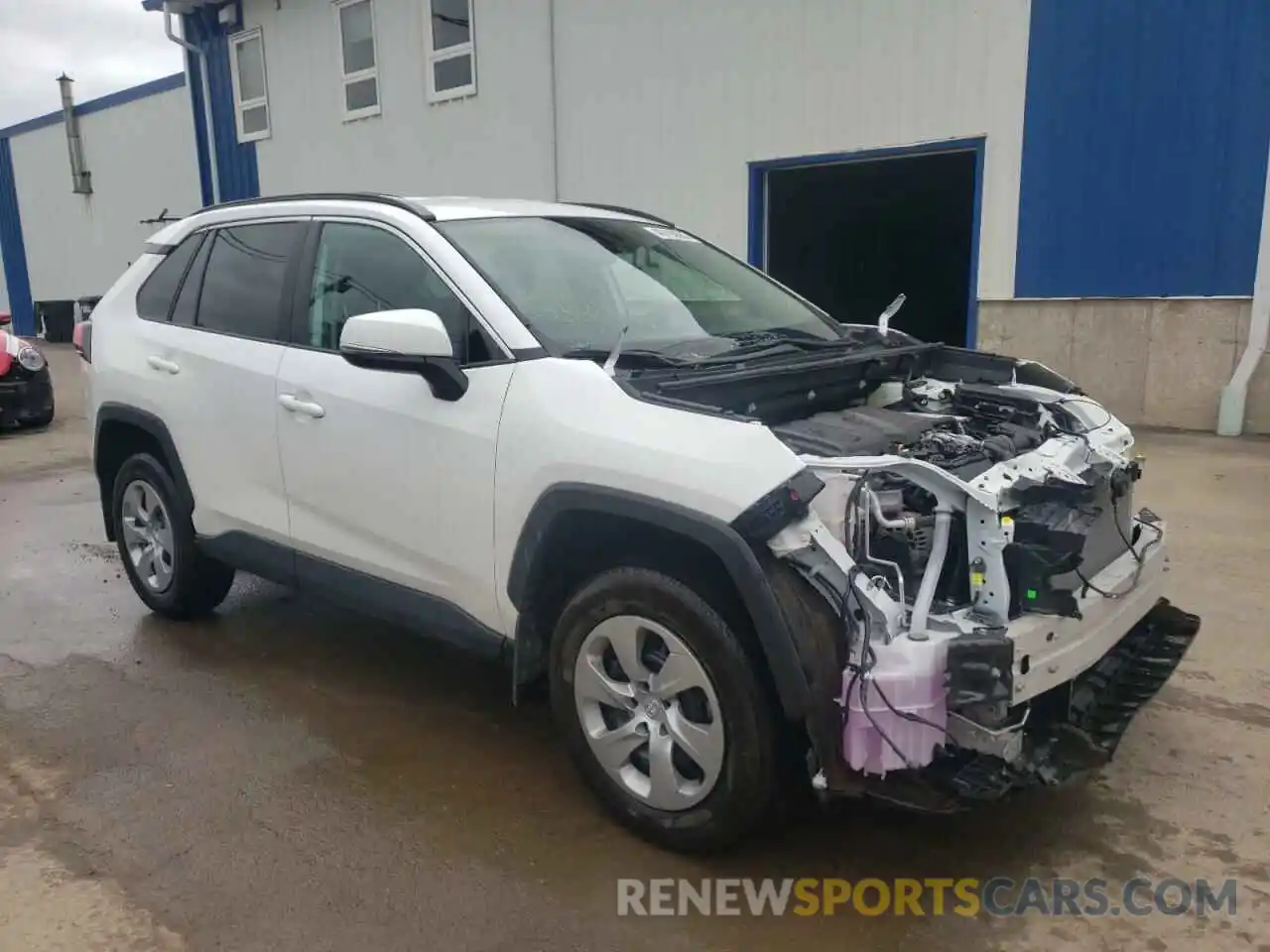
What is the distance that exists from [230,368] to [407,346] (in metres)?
1.43

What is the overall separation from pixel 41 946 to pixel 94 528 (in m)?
4.86

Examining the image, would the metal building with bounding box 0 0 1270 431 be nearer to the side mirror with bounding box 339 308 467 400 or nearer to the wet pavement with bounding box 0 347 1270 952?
the wet pavement with bounding box 0 347 1270 952

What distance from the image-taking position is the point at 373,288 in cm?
376

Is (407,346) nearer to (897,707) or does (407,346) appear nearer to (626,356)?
(626,356)

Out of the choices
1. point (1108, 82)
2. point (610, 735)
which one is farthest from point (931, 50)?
point (610, 735)

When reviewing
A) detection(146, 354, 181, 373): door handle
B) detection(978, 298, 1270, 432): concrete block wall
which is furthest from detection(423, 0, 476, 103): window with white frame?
detection(146, 354, 181, 373): door handle

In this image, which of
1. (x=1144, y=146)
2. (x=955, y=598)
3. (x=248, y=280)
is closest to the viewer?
(x=955, y=598)

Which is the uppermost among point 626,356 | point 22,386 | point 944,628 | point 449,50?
point 449,50

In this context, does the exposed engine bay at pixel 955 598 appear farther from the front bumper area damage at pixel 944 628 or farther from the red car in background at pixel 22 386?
the red car in background at pixel 22 386

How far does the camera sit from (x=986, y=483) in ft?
8.93

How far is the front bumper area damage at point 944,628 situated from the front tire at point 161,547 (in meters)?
3.17

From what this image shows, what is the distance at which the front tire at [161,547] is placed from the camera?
15.3 feet

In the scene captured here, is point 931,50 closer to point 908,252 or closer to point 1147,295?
point 1147,295

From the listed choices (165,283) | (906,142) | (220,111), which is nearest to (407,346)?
(165,283)
